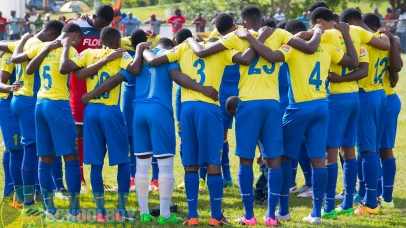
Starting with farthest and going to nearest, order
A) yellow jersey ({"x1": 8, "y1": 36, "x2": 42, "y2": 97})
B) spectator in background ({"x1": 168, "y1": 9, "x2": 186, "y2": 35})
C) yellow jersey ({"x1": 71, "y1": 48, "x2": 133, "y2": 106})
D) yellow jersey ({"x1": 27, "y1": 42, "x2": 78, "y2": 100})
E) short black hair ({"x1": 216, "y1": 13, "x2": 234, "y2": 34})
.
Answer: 1. spectator in background ({"x1": 168, "y1": 9, "x2": 186, "y2": 35})
2. yellow jersey ({"x1": 8, "y1": 36, "x2": 42, "y2": 97})
3. short black hair ({"x1": 216, "y1": 13, "x2": 234, "y2": 34})
4. yellow jersey ({"x1": 27, "y1": 42, "x2": 78, "y2": 100})
5. yellow jersey ({"x1": 71, "y1": 48, "x2": 133, "y2": 106})

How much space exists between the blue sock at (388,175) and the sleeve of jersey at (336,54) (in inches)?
75.6

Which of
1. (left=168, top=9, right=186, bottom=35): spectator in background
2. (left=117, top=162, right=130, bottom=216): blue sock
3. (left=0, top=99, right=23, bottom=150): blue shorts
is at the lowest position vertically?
(left=168, top=9, right=186, bottom=35): spectator in background

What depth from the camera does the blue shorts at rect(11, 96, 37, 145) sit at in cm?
959

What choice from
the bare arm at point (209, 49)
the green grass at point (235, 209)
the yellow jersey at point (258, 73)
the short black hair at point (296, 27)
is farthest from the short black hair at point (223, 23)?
the green grass at point (235, 209)

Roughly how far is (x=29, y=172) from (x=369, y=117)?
15.4ft

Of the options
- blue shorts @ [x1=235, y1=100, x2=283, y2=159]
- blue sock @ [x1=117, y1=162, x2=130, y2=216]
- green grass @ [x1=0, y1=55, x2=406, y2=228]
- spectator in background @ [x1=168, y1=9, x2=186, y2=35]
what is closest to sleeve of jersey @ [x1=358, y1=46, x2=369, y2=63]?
blue shorts @ [x1=235, y1=100, x2=283, y2=159]

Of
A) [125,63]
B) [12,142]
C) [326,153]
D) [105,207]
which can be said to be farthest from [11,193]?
[326,153]

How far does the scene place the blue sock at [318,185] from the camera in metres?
9.02

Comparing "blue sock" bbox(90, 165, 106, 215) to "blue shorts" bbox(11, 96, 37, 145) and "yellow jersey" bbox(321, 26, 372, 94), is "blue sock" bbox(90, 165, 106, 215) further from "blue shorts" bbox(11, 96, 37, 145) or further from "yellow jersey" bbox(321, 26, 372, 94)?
"yellow jersey" bbox(321, 26, 372, 94)

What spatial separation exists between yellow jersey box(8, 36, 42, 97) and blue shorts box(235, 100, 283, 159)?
288 cm

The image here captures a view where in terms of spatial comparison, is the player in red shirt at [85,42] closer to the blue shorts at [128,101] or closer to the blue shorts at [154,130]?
the blue shorts at [128,101]

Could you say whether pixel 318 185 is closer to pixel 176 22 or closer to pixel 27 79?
pixel 27 79

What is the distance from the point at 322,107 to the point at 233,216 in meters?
1.98

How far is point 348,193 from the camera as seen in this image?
9758 millimetres
